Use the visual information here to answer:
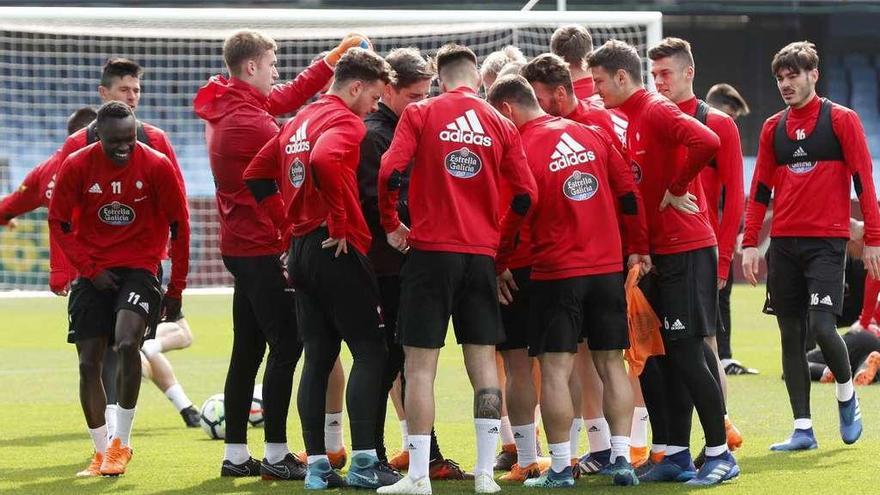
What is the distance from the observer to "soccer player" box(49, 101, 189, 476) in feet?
24.2

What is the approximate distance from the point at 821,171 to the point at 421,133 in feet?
9.74

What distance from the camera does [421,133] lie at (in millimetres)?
6320

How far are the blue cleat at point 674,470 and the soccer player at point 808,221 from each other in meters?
1.40

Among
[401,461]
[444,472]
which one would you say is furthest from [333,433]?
[444,472]

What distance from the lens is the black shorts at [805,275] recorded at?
8070 millimetres

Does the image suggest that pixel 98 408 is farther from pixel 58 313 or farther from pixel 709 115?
pixel 58 313

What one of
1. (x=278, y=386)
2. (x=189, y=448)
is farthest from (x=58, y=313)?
(x=278, y=386)

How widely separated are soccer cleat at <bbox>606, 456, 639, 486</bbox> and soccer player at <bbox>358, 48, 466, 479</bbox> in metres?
0.85

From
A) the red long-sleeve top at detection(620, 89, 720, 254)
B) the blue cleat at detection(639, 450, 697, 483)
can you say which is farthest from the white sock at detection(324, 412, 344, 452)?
the red long-sleeve top at detection(620, 89, 720, 254)

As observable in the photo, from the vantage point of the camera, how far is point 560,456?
6504 mm

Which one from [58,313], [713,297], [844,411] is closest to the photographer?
[713,297]

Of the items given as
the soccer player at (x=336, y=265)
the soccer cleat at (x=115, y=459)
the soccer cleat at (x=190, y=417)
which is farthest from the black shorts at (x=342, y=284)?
the soccer cleat at (x=190, y=417)

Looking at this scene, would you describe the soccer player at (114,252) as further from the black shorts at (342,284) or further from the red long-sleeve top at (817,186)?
the red long-sleeve top at (817,186)

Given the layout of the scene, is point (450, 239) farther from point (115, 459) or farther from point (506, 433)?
point (115, 459)
